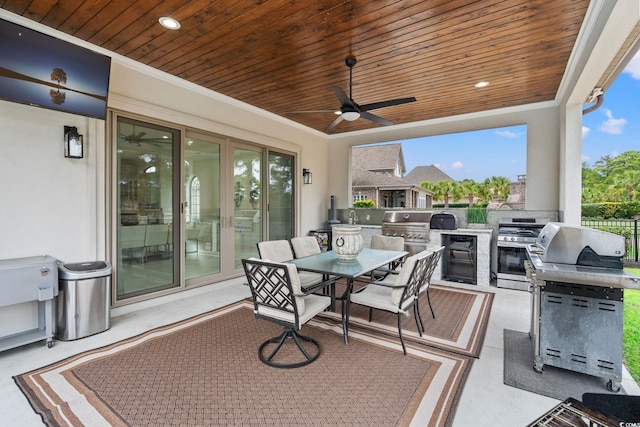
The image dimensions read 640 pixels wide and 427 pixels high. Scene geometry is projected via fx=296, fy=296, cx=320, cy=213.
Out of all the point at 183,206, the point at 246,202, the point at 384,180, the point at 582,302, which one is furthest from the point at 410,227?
the point at 183,206

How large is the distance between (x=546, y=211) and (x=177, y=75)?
231 inches

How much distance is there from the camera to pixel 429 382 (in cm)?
215

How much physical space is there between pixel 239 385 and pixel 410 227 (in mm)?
4153

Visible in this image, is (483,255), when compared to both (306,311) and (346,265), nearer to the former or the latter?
(346,265)

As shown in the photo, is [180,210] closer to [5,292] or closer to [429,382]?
[5,292]

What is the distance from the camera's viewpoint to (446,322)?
10.9 feet

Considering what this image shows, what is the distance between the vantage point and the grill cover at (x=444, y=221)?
5.23 metres

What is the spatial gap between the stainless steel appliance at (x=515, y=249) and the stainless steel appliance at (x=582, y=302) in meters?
2.67

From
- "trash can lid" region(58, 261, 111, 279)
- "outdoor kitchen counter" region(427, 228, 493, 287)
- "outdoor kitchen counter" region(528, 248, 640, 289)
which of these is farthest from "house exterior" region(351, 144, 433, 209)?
"trash can lid" region(58, 261, 111, 279)

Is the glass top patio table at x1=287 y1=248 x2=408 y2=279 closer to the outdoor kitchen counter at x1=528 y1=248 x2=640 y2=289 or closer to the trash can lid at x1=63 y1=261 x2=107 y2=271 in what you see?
the outdoor kitchen counter at x1=528 y1=248 x2=640 y2=289

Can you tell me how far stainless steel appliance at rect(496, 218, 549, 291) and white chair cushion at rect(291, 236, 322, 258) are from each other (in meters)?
3.11

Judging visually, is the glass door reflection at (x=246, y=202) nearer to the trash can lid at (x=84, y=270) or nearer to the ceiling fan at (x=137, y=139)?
the ceiling fan at (x=137, y=139)

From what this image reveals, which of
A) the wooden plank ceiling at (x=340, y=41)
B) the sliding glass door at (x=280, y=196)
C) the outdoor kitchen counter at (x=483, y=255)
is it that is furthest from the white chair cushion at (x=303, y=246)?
the outdoor kitchen counter at (x=483, y=255)

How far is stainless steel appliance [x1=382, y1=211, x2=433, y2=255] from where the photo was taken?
17.5 feet
